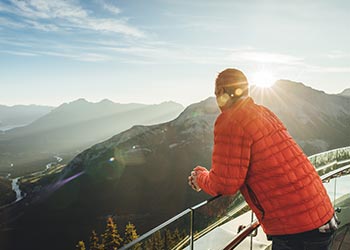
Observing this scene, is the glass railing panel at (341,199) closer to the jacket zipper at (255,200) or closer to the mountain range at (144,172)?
the jacket zipper at (255,200)

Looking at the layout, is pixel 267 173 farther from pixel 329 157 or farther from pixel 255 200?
pixel 329 157

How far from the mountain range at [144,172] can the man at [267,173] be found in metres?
86.2

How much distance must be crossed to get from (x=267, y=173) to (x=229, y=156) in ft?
0.94

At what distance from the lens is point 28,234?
93.8 m

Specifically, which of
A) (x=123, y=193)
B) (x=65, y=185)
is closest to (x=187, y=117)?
(x=123, y=193)

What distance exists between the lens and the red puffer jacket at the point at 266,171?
Answer: 1.90m

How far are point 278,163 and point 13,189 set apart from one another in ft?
612

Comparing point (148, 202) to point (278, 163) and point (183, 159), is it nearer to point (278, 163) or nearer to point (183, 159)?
point (183, 159)

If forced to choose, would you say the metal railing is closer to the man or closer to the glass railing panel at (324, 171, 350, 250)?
the man

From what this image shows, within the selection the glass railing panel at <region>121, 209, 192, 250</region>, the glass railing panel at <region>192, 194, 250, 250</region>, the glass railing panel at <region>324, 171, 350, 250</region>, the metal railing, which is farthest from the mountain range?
the glass railing panel at <region>121, 209, 192, 250</region>

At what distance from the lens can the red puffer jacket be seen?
1.90 m

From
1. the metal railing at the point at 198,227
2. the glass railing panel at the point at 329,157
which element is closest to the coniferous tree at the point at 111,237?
the glass railing panel at the point at 329,157

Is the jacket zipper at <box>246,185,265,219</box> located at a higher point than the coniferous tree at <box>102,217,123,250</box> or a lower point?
higher

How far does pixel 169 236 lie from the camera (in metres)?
2.97
